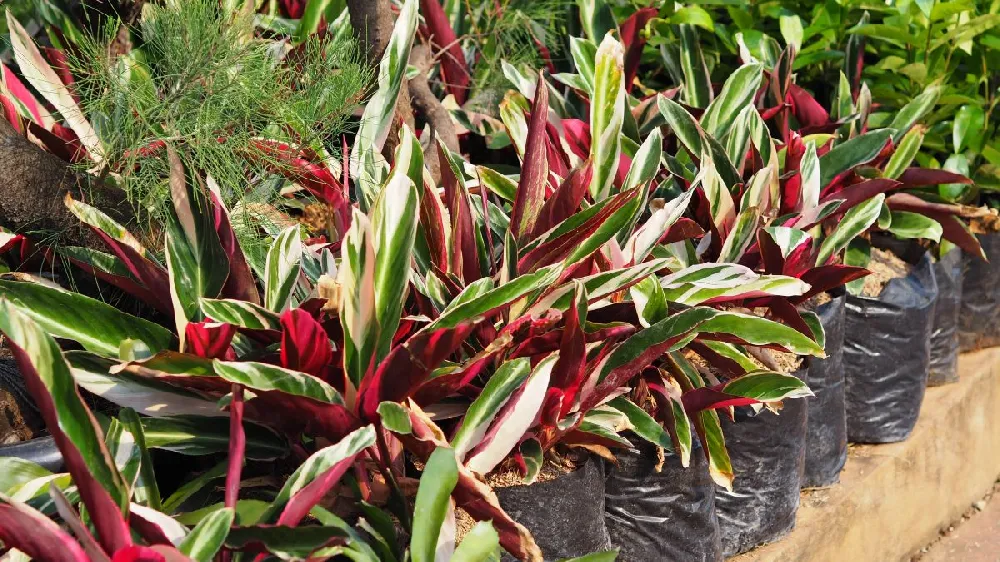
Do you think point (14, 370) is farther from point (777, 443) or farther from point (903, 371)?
point (903, 371)

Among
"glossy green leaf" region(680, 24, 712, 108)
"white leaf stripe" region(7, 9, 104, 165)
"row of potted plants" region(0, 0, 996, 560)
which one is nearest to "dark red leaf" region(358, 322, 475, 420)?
"row of potted plants" region(0, 0, 996, 560)

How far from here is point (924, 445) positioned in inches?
111

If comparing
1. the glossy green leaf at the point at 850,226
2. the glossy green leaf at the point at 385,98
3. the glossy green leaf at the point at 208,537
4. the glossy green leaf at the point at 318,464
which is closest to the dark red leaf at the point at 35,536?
the glossy green leaf at the point at 208,537

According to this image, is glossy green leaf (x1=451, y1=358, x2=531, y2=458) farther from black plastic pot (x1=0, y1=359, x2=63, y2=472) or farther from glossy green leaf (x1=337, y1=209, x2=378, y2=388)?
black plastic pot (x1=0, y1=359, x2=63, y2=472)

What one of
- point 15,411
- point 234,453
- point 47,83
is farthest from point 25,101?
point 234,453

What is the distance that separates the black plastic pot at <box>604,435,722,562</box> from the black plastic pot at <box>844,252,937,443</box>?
3.25 feet

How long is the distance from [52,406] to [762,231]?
1353mm

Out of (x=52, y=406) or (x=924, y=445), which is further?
(x=924, y=445)

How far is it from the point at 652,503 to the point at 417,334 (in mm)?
625

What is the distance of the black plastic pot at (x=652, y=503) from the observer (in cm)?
176

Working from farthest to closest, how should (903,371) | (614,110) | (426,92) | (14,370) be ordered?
(903,371) → (426,92) → (614,110) → (14,370)

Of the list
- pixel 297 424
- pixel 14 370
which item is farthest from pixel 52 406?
pixel 14 370

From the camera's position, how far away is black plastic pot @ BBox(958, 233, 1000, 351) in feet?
10.5

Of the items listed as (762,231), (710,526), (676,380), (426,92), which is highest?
(426,92)
